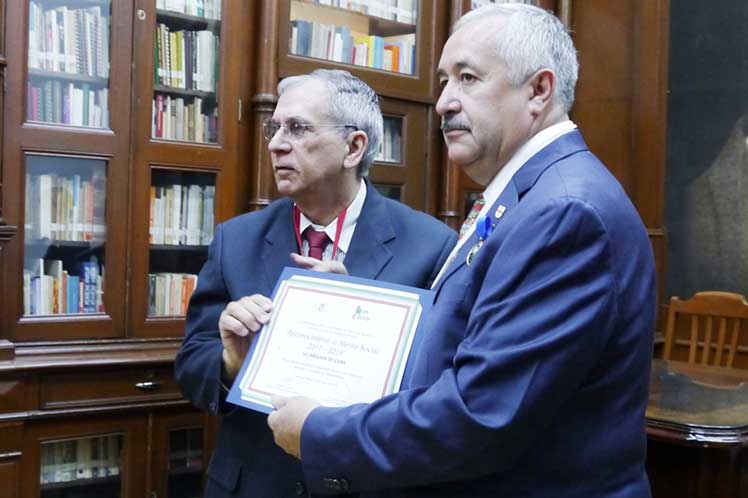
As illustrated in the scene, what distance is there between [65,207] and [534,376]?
2382mm

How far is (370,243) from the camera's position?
1786mm

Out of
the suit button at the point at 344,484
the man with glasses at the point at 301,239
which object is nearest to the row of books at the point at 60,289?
the man with glasses at the point at 301,239

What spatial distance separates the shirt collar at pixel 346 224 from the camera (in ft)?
5.98

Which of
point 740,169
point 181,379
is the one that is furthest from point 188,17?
point 740,169

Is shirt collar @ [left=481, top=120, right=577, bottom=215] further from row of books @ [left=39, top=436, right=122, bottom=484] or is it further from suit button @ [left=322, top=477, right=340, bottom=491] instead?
row of books @ [left=39, top=436, right=122, bottom=484]

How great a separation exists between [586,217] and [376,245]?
0.77 m

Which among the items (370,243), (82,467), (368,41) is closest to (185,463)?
(82,467)

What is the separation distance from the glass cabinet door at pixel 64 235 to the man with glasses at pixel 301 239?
1.34 m

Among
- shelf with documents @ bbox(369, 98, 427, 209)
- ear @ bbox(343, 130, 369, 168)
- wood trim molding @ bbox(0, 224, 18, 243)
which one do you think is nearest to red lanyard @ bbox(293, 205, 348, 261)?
ear @ bbox(343, 130, 369, 168)

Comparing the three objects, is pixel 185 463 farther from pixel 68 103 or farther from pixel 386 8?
pixel 386 8

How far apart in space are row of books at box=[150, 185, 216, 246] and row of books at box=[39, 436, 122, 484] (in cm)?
80

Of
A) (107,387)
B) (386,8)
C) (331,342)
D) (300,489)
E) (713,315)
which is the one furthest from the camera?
(386,8)

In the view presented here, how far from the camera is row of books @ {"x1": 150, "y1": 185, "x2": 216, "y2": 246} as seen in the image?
3184mm

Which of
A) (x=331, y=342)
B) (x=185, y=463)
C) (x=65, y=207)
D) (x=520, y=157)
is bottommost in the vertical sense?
(x=185, y=463)
